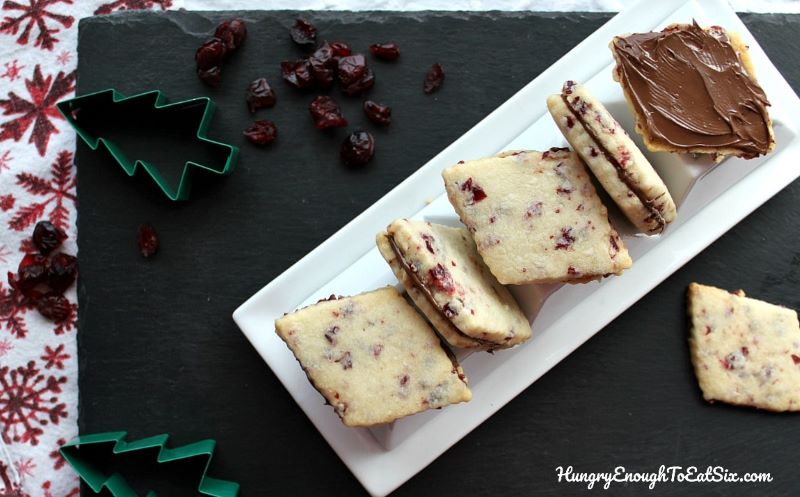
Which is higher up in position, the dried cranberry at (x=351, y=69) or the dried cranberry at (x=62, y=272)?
the dried cranberry at (x=351, y=69)

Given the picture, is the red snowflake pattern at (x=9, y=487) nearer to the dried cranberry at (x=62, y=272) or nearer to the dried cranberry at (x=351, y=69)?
the dried cranberry at (x=62, y=272)

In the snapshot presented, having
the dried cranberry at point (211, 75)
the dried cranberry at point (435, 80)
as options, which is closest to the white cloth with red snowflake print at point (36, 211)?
Result: the dried cranberry at point (211, 75)

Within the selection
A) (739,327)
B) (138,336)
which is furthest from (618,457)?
(138,336)

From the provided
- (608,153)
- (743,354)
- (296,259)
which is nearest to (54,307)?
(296,259)

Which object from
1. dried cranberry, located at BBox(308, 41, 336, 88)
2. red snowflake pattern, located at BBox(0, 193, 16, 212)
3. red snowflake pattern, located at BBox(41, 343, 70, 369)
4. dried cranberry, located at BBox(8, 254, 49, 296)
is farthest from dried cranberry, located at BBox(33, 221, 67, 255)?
dried cranberry, located at BBox(308, 41, 336, 88)

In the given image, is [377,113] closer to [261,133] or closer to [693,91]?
[261,133]

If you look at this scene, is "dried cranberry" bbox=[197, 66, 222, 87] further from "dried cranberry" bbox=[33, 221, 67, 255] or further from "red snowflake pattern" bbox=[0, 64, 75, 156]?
"dried cranberry" bbox=[33, 221, 67, 255]
